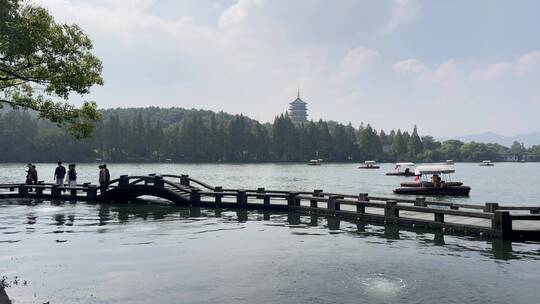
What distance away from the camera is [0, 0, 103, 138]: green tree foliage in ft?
48.3

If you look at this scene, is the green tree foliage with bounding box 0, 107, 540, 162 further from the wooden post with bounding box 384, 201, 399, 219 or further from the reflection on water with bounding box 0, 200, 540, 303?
the wooden post with bounding box 384, 201, 399, 219

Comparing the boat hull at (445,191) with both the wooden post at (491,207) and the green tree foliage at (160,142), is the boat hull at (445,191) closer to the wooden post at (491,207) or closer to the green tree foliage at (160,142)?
the wooden post at (491,207)

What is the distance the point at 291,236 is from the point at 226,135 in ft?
544

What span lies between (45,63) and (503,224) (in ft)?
62.5

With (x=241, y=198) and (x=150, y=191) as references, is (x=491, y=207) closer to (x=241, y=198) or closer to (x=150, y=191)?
(x=241, y=198)

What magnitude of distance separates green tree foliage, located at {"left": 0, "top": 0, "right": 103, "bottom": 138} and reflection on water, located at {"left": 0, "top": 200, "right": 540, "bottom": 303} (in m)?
5.36

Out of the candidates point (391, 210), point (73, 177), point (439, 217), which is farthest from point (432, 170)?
point (73, 177)

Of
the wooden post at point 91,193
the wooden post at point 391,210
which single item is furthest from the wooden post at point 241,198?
the wooden post at point 91,193

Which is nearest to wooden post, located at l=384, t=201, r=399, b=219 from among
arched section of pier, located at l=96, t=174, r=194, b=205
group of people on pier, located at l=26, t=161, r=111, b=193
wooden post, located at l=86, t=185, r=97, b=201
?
arched section of pier, located at l=96, t=174, r=194, b=205

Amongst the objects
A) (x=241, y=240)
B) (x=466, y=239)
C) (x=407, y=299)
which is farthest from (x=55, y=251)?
→ (x=466, y=239)

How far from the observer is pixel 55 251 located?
16.5 meters

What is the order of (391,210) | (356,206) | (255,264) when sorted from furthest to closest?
(356,206), (391,210), (255,264)

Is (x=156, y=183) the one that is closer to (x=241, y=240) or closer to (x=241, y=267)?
(x=241, y=240)

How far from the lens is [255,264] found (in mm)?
14828
